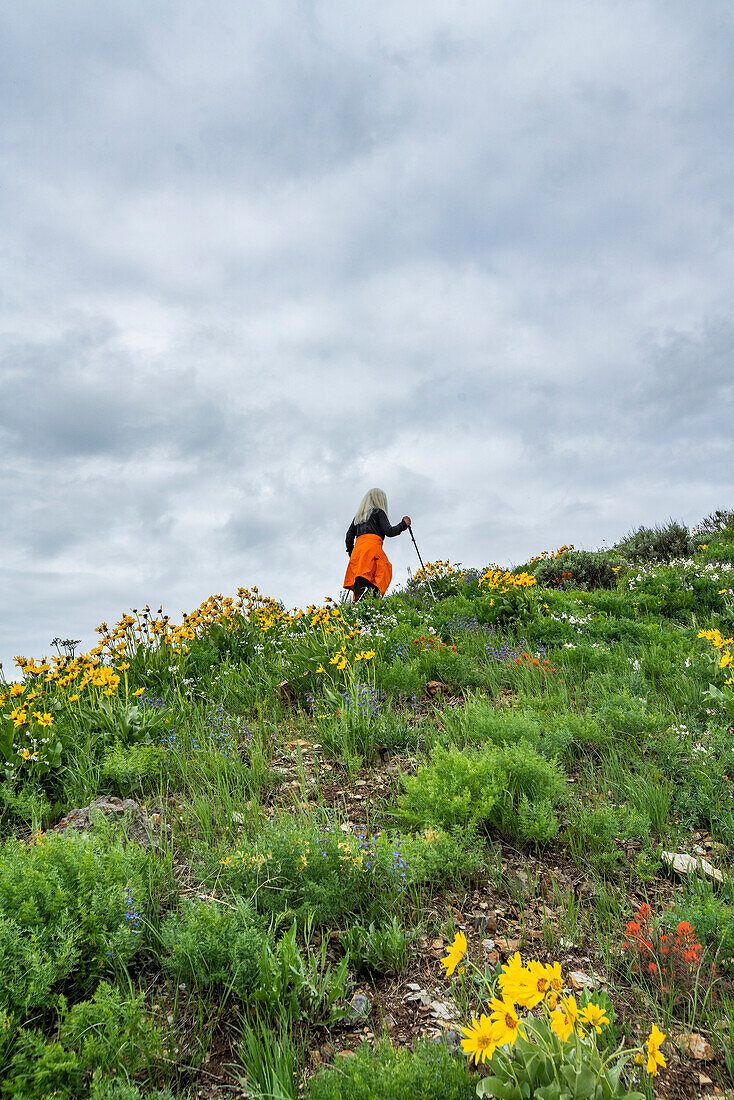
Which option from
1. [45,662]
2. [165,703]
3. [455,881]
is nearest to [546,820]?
[455,881]

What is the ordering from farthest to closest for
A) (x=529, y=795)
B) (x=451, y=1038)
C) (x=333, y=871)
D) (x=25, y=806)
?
(x=25, y=806) < (x=529, y=795) < (x=333, y=871) < (x=451, y=1038)

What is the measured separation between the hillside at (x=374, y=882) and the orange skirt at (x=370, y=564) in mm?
5295

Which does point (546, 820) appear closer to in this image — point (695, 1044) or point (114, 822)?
point (695, 1044)

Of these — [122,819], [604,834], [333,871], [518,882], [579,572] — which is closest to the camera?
[333,871]

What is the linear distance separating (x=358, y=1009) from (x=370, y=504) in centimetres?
1067

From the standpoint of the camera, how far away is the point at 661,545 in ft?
47.6

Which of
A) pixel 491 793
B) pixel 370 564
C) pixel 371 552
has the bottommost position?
pixel 491 793

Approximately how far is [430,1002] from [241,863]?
107cm

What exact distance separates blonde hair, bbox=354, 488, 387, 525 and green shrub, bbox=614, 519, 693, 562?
615 centimetres

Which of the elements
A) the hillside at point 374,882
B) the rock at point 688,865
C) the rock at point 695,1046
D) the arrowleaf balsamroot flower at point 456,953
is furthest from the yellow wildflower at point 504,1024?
the rock at point 688,865

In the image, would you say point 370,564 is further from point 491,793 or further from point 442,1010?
point 442,1010

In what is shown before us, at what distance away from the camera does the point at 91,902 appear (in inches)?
110

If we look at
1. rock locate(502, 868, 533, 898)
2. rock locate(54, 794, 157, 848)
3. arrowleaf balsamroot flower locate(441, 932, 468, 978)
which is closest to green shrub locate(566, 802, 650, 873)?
rock locate(502, 868, 533, 898)

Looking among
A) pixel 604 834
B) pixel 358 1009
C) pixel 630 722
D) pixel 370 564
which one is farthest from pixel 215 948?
pixel 370 564
